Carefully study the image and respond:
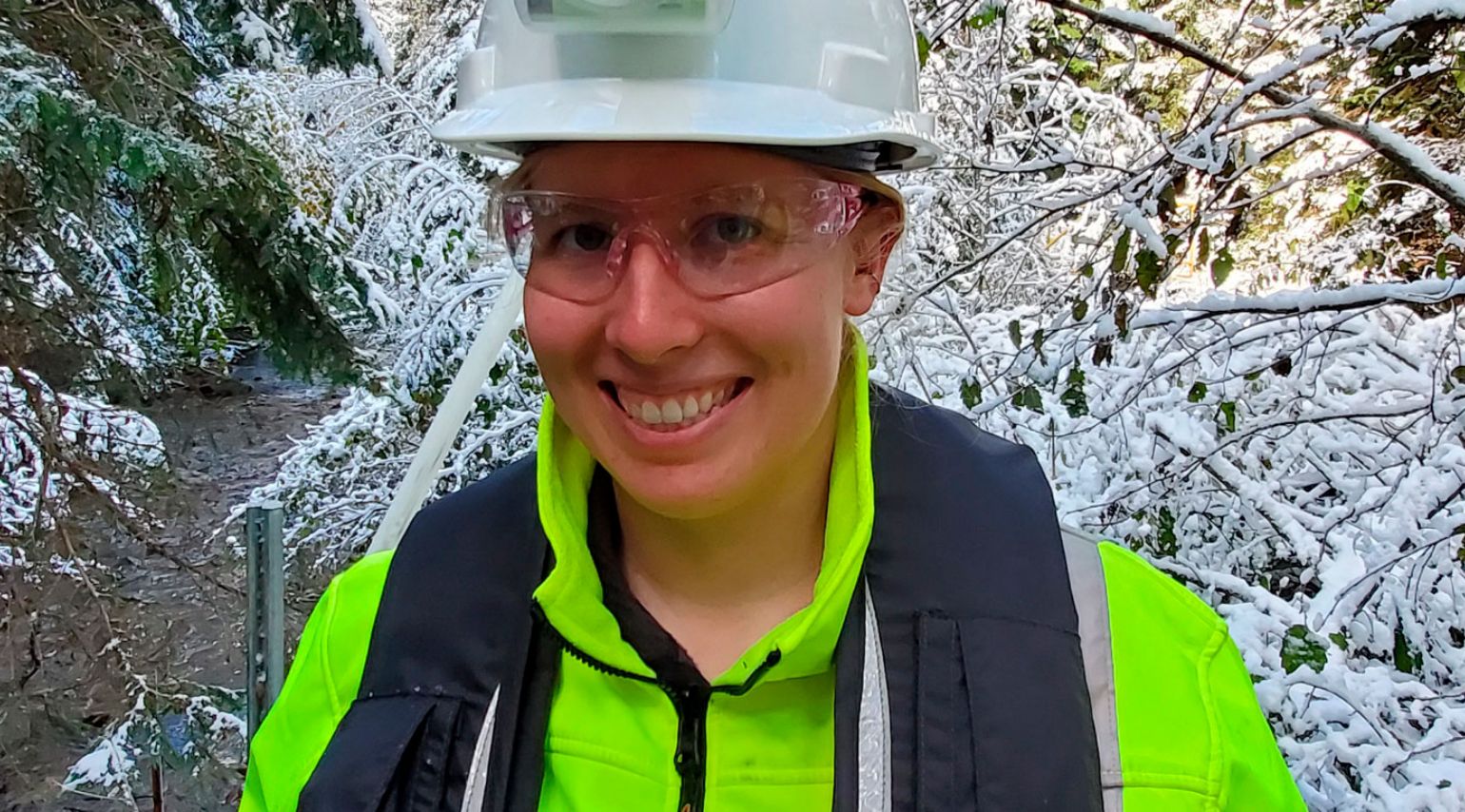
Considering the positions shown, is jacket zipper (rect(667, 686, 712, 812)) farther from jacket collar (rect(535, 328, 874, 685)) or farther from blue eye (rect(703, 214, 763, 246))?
blue eye (rect(703, 214, 763, 246))

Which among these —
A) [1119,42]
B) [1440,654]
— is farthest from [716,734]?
[1119,42]

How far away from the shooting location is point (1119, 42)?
10.9ft

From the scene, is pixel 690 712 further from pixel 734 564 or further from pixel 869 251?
pixel 869 251

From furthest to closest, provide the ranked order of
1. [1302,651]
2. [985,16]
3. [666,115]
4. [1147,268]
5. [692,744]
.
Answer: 1. [985,16]
2. [1147,268]
3. [1302,651]
4. [692,744]
5. [666,115]

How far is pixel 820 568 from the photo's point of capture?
1.14 meters

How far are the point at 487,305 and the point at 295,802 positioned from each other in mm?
3079

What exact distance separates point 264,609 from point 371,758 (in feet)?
4.15

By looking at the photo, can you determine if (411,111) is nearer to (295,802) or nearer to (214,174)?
(214,174)

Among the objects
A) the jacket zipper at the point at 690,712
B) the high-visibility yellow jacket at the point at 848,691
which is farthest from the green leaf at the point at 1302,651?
the jacket zipper at the point at 690,712

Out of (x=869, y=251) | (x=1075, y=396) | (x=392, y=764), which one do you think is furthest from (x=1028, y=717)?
(x=1075, y=396)

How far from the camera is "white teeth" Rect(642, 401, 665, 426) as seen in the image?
978 mm

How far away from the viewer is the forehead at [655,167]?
0.96 m

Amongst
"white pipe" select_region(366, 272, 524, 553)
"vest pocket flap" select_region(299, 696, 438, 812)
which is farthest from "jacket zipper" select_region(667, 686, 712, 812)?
"white pipe" select_region(366, 272, 524, 553)

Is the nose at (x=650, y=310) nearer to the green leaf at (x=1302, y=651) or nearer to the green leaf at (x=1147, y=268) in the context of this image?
the green leaf at (x=1147, y=268)
